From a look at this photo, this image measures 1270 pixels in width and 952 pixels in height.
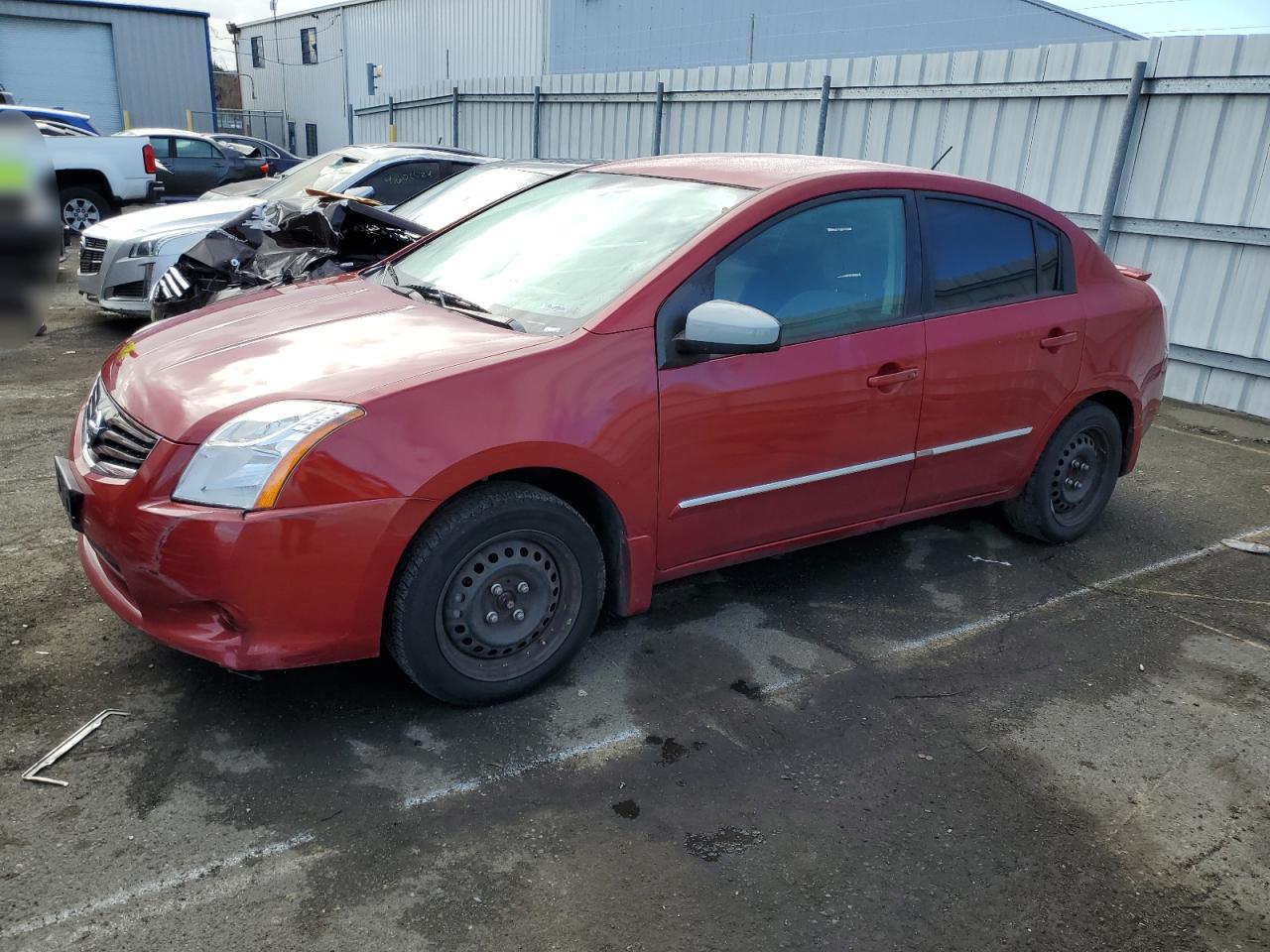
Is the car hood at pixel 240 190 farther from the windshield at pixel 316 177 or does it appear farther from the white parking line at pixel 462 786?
the white parking line at pixel 462 786

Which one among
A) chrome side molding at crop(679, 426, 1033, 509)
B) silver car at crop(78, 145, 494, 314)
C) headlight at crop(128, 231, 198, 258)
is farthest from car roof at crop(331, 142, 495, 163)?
chrome side molding at crop(679, 426, 1033, 509)

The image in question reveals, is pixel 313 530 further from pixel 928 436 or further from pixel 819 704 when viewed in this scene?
pixel 928 436

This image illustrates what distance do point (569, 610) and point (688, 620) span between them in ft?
2.49

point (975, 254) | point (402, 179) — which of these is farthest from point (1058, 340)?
point (402, 179)

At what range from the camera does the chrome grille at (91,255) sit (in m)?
8.25

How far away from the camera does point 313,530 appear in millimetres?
2770

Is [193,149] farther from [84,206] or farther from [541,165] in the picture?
[541,165]

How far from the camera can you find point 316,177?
29.4ft

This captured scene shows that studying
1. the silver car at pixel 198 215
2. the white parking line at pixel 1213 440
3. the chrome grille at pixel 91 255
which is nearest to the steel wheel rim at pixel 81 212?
the silver car at pixel 198 215

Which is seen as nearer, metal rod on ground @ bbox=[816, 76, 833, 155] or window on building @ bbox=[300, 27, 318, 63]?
metal rod on ground @ bbox=[816, 76, 833, 155]

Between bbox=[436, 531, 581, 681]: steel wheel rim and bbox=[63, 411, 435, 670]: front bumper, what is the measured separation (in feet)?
0.81

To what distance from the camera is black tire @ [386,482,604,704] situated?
9.80ft

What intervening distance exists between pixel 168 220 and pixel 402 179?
6.37ft

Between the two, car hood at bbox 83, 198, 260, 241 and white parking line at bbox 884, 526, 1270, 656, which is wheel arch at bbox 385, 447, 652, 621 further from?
car hood at bbox 83, 198, 260, 241
